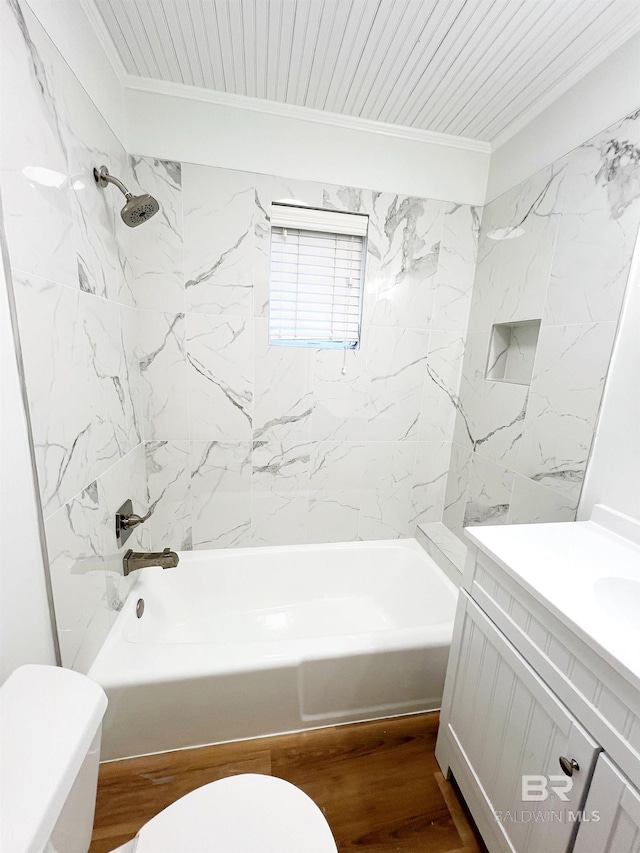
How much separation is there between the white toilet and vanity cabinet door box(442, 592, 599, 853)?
18.6 inches

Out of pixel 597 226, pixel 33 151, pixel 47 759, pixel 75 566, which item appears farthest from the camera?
pixel 597 226

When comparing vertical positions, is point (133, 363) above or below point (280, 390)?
above

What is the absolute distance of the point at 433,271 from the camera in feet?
5.81

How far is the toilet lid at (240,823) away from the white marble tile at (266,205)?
5.31 feet

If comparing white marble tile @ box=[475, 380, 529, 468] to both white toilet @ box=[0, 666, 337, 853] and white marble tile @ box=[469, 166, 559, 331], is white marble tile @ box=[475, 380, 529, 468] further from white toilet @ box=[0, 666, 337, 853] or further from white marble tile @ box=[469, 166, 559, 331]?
white toilet @ box=[0, 666, 337, 853]

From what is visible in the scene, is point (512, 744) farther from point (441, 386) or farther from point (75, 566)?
point (441, 386)

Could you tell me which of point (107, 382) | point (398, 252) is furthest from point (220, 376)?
A: point (398, 252)

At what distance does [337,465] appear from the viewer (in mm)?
1896

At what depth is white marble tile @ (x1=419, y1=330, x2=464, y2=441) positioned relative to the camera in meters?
1.87

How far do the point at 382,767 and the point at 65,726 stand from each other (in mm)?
1094

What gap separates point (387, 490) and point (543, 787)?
1.30 m

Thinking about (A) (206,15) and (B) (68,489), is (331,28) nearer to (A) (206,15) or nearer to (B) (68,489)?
(A) (206,15)

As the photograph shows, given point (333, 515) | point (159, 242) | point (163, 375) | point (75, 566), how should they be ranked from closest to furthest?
point (75, 566)
point (159, 242)
point (163, 375)
point (333, 515)

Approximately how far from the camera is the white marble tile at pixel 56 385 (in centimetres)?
83
